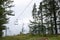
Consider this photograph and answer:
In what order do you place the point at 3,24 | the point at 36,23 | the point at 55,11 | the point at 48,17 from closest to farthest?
the point at 3,24 < the point at 55,11 < the point at 48,17 < the point at 36,23

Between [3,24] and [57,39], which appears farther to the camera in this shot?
[3,24]

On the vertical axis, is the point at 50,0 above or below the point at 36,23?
above

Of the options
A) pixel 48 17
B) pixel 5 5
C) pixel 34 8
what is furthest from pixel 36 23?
pixel 5 5

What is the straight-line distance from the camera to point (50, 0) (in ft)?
170

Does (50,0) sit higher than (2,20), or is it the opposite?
(50,0)

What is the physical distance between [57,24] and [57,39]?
56.7ft

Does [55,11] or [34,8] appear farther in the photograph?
[34,8]

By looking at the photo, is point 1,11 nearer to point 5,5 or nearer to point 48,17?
point 5,5

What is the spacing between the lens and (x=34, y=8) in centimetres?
7912

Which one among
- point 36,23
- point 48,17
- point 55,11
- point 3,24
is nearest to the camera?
point 3,24

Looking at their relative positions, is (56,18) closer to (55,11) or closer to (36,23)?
(55,11)

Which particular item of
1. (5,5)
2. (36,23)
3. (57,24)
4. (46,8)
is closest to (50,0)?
(46,8)

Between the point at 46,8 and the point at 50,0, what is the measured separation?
2.30m

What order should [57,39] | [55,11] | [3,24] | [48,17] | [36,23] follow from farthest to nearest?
[36,23] → [48,17] → [55,11] → [3,24] → [57,39]
